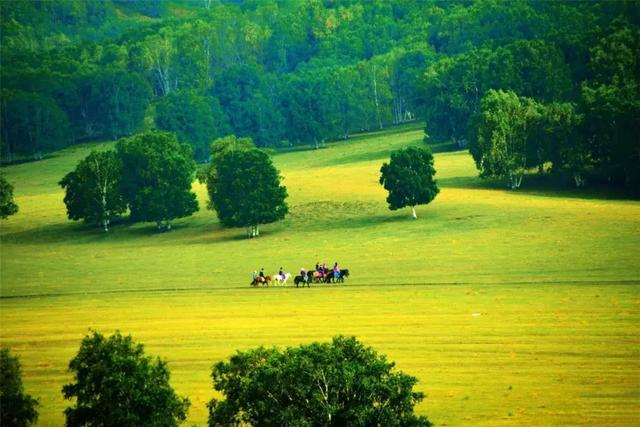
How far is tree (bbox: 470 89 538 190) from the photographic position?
360 feet

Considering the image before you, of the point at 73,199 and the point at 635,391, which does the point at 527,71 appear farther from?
the point at 635,391

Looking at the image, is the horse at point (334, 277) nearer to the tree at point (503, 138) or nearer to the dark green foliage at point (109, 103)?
the tree at point (503, 138)

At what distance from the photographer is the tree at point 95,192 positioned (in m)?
112

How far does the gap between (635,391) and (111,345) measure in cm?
1825

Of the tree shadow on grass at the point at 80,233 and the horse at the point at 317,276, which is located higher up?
the tree shadow on grass at the point at 80,233

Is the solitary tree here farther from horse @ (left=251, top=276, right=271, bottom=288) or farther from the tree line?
the tree line

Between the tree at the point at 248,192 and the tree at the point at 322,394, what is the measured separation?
63.4 meters

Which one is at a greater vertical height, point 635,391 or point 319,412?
point 319,412

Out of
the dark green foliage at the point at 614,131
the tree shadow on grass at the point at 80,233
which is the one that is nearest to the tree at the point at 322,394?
the tree shadow on grass at the point at 80,233

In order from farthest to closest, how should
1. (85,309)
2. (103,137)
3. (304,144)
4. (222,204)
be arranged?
(103,137)
(304,144)
(222,204)
(85,309)

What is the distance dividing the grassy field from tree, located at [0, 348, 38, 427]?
5713mm

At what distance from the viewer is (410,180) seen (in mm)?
98188

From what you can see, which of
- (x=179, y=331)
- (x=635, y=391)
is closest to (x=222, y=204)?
(x=179, y=331)

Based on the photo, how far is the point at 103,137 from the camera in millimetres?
184500
